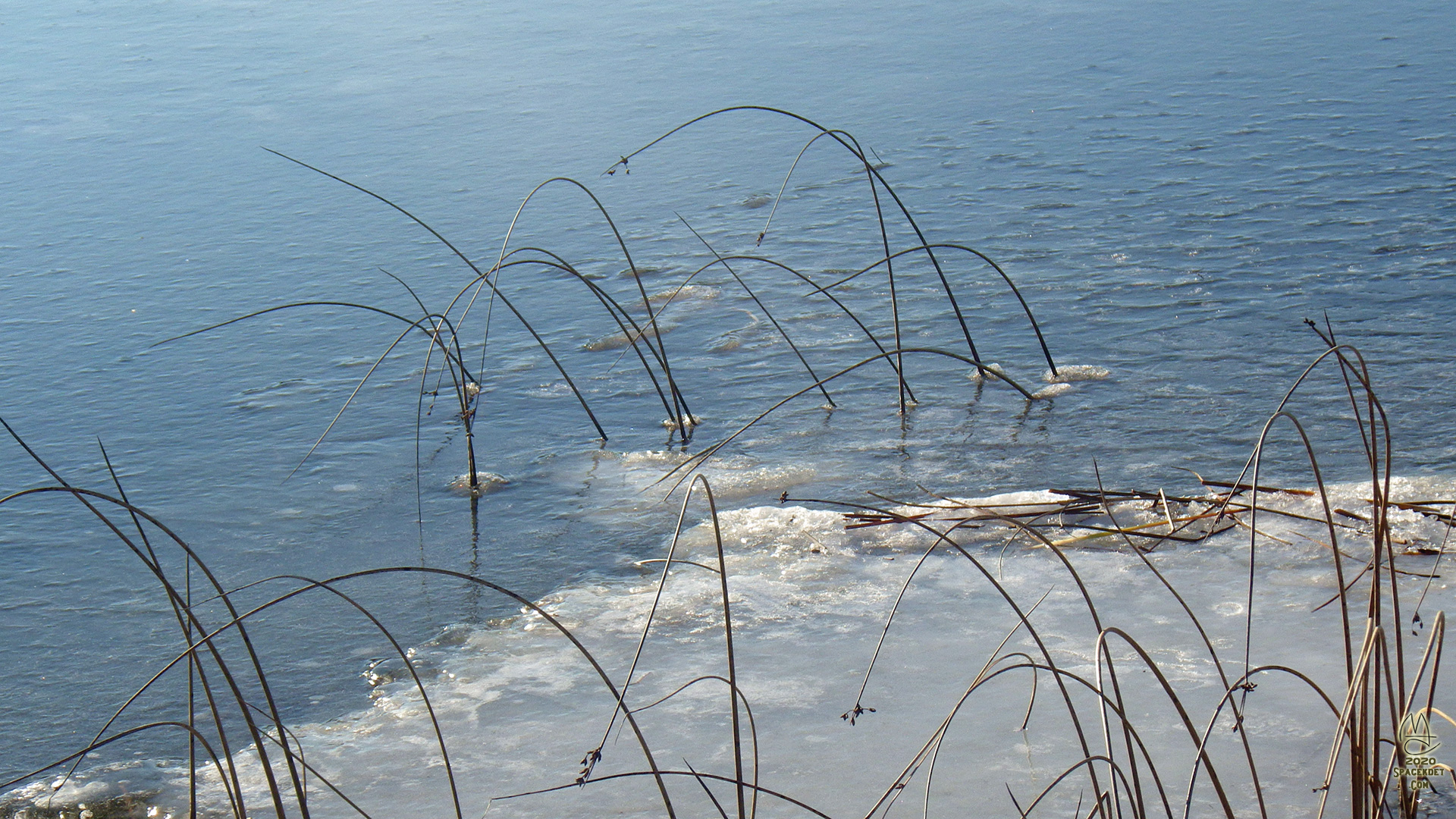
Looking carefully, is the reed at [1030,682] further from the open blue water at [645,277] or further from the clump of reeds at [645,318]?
the clump of reeds at [645,318]

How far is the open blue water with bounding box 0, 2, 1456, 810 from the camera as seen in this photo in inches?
119

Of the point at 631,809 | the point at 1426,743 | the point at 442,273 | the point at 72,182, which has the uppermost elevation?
the point at 72,182

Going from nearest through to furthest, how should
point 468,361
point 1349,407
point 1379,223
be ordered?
1. point 1349,407
2. point 468,361
3. point 1379,223

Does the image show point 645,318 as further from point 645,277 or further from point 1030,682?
point 1030,682

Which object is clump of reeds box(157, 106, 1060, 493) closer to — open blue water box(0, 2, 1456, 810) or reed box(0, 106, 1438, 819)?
open blue water box(0, 2, 1456, 810)

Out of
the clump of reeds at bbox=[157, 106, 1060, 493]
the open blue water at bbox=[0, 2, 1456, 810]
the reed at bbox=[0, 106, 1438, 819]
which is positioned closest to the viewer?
the reed at bbox=[0, 106, 1438, 819]

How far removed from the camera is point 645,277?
4789 millimetres

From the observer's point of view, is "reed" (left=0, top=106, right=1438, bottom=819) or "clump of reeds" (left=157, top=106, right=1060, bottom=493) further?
"clump of reeds" (left=157, top=106, right=1060, bottom=493)

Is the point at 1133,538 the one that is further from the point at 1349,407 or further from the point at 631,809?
the point at 631,809

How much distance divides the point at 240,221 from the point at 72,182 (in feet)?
4.49

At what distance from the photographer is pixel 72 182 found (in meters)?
6.44

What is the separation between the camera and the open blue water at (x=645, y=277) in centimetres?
303

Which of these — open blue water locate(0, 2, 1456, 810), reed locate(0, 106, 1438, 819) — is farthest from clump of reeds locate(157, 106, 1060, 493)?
reed locate(0, 106, 1438, 819)

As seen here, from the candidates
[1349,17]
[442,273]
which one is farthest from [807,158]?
[1349,17]
